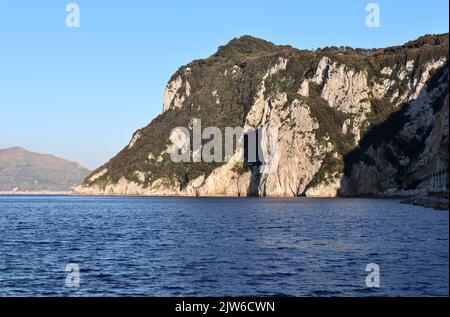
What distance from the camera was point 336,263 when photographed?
5234 cm

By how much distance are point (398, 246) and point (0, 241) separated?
50382mm

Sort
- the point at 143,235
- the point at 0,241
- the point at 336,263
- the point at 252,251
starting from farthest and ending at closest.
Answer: the point at 143,235, the point at 0,241, the point at 252,251, the point at 336,263

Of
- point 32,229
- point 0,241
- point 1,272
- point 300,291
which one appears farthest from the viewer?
point 32,229

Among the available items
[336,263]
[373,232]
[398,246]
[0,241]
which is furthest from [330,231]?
[0,241]

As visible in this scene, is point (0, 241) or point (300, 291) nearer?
point (300, 291)

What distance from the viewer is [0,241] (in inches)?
2987
